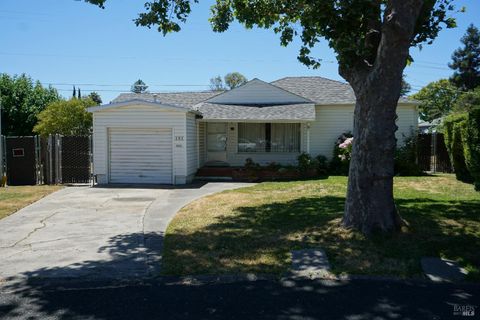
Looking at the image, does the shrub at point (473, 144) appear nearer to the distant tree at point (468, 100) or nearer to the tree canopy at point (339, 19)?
the tree canopy at point (339, 19)

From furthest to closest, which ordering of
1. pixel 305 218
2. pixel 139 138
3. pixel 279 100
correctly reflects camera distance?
pixel 279 100, pixel 139 138, pixel 305 218

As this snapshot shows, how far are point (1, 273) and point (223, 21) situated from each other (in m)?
8.24

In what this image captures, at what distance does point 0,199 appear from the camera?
45.0 feet

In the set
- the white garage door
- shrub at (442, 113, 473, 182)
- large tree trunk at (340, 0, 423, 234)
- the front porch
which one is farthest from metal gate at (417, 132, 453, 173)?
large tree trunk at (340, 0, 423, 234)

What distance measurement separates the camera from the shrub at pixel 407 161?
776 inches

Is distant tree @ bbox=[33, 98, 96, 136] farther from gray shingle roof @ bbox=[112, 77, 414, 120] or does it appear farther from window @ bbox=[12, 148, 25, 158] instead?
window @ bbox=[12, 148, 25, 158]

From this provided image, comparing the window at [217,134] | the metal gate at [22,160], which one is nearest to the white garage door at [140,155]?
the metal gate at [22,160]

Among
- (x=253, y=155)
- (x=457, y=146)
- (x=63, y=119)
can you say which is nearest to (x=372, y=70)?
(x=457, y=146)

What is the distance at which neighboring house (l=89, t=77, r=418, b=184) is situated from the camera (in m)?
17.7

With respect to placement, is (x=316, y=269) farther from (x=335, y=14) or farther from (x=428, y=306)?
(x=335, y=14)

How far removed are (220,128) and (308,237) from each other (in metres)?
14.8

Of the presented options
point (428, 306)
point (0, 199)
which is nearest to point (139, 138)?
point (0, 199)

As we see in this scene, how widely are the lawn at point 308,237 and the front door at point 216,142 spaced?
957cm

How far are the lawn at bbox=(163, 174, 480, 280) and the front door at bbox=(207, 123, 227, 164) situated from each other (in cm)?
957
